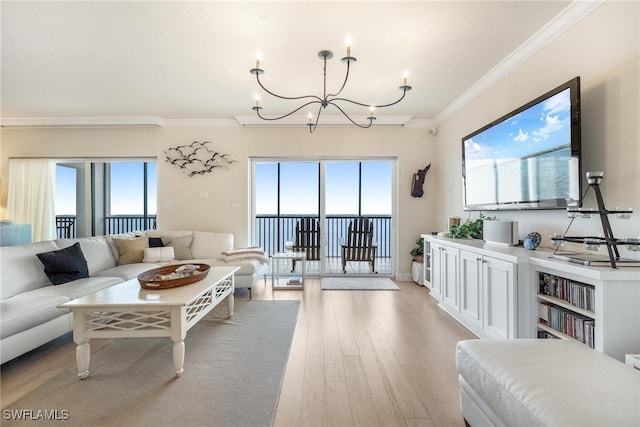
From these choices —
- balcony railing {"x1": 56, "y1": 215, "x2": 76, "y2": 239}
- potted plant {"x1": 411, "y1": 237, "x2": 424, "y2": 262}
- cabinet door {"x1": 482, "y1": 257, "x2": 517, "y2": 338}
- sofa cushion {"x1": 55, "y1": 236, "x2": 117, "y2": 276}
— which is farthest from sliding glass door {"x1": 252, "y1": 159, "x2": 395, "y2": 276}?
balcony railing {"x1": 56, "y1": 215, "x2": 76, "y2": 239}

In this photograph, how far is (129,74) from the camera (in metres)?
3.17

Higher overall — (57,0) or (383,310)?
(57,0)

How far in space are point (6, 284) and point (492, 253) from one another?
3.98 meters

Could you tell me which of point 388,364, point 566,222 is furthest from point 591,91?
point 388,364

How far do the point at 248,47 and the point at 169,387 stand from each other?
2.75m

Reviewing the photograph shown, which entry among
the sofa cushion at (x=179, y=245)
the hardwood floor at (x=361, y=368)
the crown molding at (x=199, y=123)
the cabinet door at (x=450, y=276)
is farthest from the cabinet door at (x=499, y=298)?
the crown molding at (x=199, y=123)

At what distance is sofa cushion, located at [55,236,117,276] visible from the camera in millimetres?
3151

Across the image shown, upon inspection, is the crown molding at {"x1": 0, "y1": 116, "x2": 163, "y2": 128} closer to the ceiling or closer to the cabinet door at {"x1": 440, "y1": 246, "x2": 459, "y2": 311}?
the ceiling

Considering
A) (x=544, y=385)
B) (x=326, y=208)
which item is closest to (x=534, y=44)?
(x=544, y=385)

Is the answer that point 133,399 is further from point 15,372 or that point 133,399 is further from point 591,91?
point 591,91

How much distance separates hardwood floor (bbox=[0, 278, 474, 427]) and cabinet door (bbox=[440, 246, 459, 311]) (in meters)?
0.20

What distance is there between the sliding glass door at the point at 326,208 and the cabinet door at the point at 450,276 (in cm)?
173

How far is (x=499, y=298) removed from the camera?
2.23 metres

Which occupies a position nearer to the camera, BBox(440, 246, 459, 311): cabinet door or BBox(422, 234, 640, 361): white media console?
BBox(422, 234, 640, 361): white media console
